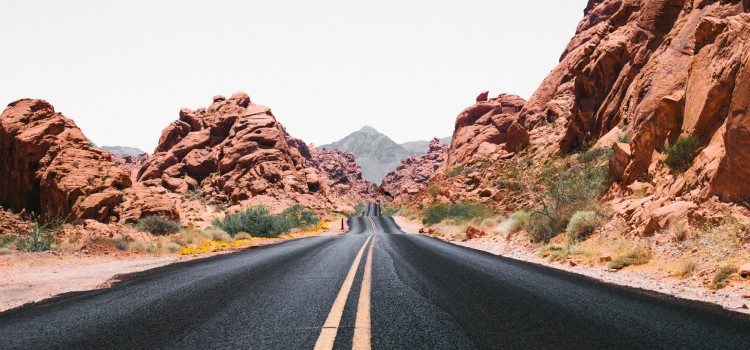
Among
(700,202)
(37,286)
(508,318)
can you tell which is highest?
(700,202)

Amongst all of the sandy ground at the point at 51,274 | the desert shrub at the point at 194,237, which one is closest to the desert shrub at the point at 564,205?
the sandy ground at the point at 51,274

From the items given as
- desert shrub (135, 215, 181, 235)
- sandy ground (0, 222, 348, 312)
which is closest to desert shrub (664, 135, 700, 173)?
→ sandy ground (0, 222, 348, 312)

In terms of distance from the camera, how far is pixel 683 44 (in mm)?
16703

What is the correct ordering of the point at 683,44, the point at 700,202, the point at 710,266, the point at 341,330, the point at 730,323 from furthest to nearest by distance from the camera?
the point at 683,44 → the point at 700,202 → the point at 710,266 → the point at 730,323 → the point at 341,330

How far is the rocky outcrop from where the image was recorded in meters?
72.1

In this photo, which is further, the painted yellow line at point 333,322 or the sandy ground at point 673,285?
the sandy ground at point 673,285

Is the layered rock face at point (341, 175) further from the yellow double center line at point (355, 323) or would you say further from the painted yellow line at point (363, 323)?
the painted yellow line at point (363, 323)

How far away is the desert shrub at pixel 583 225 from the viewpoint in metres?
11.7

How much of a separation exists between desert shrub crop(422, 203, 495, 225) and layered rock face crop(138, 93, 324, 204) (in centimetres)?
3137

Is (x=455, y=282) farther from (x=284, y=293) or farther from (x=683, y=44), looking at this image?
(x=683, y=44)

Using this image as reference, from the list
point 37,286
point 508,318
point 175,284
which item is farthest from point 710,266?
point 37,286

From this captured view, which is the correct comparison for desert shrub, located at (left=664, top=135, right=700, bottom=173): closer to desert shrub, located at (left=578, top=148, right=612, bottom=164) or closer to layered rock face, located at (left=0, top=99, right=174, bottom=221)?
desert shrub, located at (left=578, top=148, right=612, bottom=164)

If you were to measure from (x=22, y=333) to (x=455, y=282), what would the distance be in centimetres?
536

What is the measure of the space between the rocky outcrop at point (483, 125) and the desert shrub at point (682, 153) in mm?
55966
